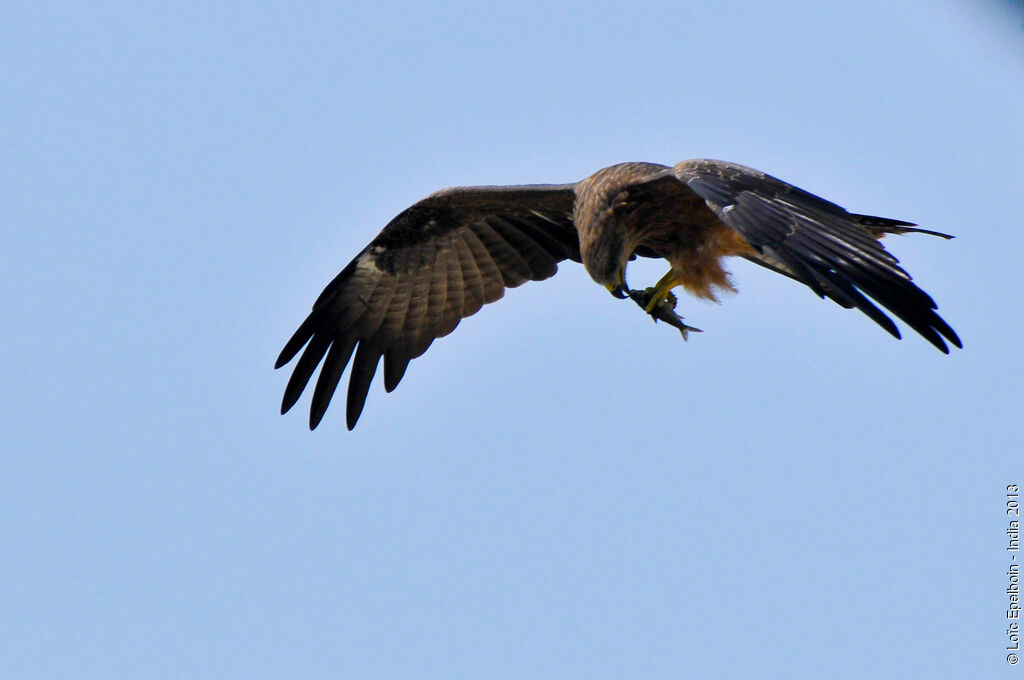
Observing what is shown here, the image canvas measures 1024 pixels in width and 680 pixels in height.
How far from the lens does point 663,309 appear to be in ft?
19.5

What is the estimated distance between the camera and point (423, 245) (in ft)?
23.6

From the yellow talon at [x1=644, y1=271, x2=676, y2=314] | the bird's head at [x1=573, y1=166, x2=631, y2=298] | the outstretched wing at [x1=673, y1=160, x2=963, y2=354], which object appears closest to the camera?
the outstretched wing at [x1=673, y1=160, x2=963, y2=354]

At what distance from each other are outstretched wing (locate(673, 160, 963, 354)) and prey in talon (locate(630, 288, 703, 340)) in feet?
3.09

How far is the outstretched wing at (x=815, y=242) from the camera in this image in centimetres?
390

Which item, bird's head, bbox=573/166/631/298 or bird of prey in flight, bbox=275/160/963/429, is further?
bird's head, bbox=573/166/631/298

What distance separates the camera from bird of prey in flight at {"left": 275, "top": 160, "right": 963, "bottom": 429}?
13.8 feet

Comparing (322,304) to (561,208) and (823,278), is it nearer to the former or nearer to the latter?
(561,208)

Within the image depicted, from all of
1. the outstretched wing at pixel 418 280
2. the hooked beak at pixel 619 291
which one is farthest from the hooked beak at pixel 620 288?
the outstretched wing at pixel 418 280

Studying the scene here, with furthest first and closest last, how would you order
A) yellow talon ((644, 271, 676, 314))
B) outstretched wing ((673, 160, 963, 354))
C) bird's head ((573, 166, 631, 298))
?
yellow talon ((644, 271, 676, 314)), bird's head ((573, 166, 631, 298)), outstretched wing ((673, 160, 963, 354))

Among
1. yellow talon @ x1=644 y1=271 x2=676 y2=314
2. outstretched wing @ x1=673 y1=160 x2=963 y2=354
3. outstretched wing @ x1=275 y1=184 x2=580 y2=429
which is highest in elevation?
outstretched wing @ x1=275 y1=184 x2=580 y2=429

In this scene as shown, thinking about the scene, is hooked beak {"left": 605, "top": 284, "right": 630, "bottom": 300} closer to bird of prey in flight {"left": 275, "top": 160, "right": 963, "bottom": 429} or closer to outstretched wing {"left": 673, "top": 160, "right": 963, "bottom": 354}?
bird of prey in flight {"left": 275, "top": 160, "right": 963, "bottom": 429}

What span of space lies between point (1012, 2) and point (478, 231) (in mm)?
6328

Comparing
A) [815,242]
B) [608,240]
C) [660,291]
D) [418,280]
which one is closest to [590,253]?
[608,240]

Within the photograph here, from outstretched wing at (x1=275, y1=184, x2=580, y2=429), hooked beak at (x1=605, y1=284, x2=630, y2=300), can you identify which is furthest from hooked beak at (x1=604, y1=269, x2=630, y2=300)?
outstretched wing at (x1=275, y1=184, x2=580, y2=429)
